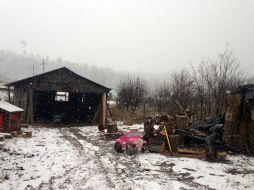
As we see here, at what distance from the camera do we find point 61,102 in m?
33.6

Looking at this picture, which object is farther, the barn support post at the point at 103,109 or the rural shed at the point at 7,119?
the barn support post at the point at 103,109

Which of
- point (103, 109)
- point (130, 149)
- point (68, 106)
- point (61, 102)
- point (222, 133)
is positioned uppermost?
point (61, 102)

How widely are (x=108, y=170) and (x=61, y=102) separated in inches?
898

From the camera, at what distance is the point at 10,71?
156125mm

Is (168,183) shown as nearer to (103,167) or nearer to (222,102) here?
(103,167)

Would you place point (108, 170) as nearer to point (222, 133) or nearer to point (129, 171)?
point (129, 171)

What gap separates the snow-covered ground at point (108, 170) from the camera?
990 centimetres

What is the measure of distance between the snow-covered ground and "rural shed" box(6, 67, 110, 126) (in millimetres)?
11881

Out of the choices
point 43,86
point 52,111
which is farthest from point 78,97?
point 43,86

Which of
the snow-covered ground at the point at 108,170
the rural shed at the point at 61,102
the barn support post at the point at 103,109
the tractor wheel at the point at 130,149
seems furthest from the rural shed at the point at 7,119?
the barn support post at the point at 103,109

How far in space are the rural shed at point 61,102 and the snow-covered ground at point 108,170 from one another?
39.0 ft

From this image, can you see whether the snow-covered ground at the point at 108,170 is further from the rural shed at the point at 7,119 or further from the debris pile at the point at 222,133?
the rural shed at the point at 7,119

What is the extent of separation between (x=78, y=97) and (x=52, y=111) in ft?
10.3

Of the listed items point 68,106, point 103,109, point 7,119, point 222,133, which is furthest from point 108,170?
point 68,106
